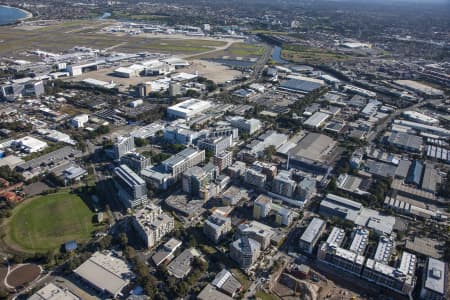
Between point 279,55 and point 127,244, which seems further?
Result: point 279,55

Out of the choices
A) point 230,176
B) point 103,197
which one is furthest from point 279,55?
point 103,197

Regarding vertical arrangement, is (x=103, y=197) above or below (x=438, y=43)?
below

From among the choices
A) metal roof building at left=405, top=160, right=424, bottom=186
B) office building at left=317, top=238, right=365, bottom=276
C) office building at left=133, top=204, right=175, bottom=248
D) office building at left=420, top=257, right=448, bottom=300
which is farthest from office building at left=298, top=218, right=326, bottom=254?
metal roof building at left=405, top=160, right=424, bottom=186

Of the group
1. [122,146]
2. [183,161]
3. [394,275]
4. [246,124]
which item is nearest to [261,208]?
[183,161]

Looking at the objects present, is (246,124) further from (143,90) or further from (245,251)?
(245,251)

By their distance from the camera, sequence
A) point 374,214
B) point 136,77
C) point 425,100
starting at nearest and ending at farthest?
point 374,214, point 425,100, point 136,77

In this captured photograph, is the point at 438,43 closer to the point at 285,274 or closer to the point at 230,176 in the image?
the point at 230,176
